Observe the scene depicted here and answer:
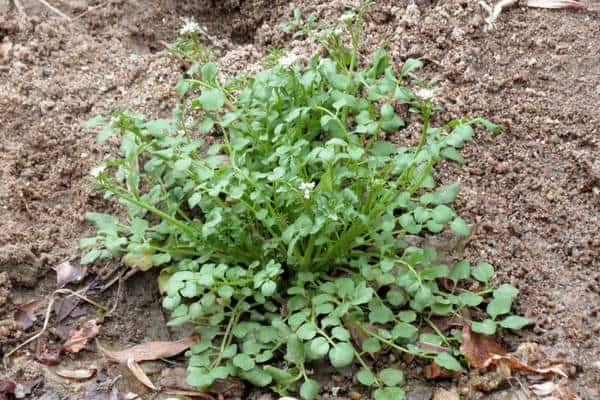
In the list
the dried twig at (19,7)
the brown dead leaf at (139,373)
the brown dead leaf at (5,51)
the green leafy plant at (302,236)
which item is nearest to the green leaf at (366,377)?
the green leafy plant at (302,236)

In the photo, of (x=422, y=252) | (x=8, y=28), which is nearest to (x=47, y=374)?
(x=422, y=252)

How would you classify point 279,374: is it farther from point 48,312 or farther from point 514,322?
point 48,312

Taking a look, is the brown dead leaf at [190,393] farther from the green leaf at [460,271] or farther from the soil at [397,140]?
the green leaf at [460,271]

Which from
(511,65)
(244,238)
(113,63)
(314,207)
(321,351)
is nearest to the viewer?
(321,351)

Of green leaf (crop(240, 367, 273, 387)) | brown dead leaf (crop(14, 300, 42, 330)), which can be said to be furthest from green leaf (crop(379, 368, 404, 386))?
brown dead leaf (crop(14, 300, 42, 330))

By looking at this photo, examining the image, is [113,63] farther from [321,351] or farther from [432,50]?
[321,351]

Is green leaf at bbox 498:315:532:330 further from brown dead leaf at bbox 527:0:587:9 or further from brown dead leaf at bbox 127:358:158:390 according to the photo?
brown dead leaf at bbox 527:0:587:9
